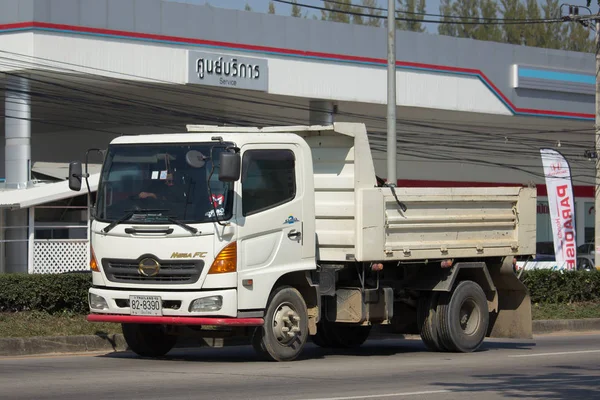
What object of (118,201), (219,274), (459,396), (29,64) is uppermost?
(29,64)

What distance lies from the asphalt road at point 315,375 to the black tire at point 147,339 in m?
0.20


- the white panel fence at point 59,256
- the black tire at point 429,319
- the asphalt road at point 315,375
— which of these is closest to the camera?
the asphalt road at point 315,375

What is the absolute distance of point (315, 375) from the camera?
11.3 m

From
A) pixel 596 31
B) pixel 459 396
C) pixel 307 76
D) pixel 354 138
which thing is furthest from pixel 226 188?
pixel 307 76

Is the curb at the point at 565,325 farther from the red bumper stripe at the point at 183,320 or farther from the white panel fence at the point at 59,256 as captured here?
the white panel fence at the point at 59,256

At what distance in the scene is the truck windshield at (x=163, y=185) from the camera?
12.2 m

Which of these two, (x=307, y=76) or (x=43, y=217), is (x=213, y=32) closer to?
(x=307, y=76)

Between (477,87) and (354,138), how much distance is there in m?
28.8

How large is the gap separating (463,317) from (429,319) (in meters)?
0.51

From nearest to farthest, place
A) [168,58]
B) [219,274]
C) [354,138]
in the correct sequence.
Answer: [219,274]
[354,138]
[168,58]

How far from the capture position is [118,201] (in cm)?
1252

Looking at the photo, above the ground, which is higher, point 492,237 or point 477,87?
point 477,87

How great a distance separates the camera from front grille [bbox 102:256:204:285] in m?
12.0

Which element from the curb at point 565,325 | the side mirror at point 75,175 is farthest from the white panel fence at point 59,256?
the side mirror at point 75,175
